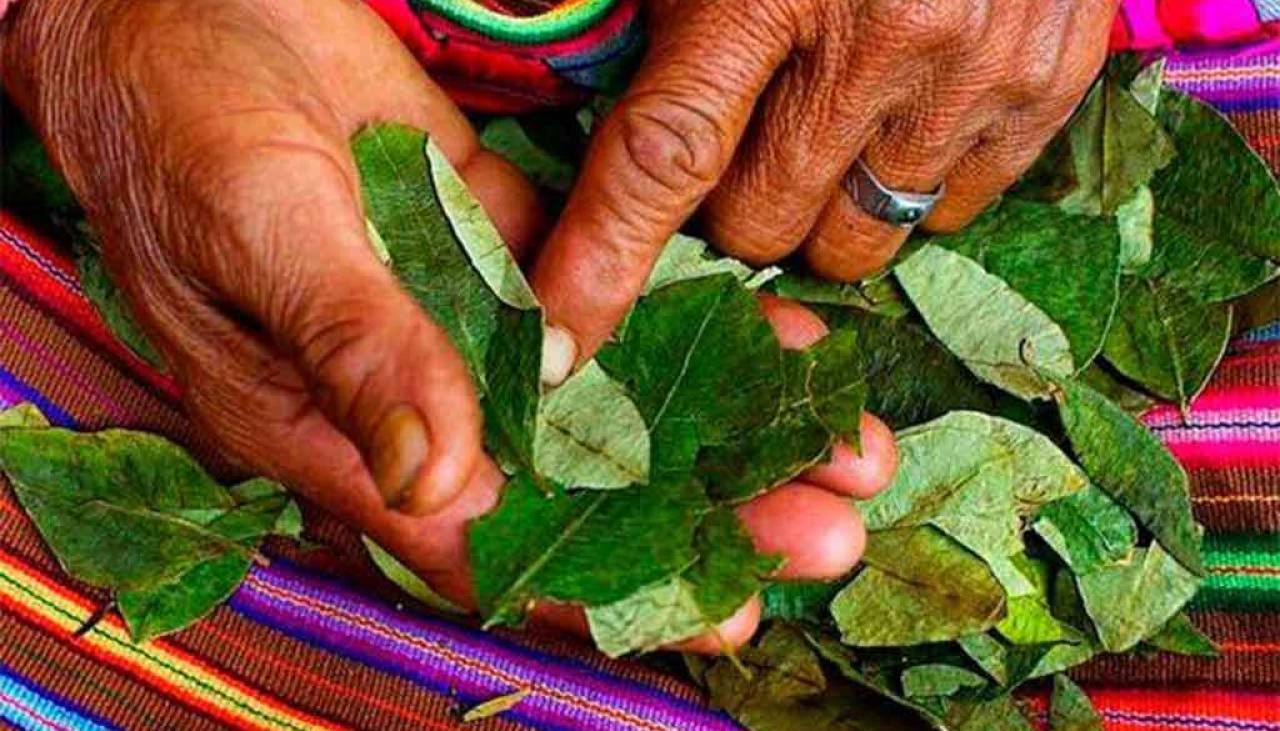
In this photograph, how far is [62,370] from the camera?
0.96m

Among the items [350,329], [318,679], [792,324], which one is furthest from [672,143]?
[318,679]

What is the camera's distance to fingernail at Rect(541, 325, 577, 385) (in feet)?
2.60

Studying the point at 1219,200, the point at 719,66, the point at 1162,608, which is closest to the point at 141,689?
the point at 719,66

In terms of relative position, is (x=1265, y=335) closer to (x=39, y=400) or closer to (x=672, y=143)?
(x=672, y=143)

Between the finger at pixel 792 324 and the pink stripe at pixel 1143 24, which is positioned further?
the pink stripe at pixel 1143 24

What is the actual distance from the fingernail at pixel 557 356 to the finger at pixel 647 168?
0.02 meters

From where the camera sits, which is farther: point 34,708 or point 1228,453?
point 1228,453

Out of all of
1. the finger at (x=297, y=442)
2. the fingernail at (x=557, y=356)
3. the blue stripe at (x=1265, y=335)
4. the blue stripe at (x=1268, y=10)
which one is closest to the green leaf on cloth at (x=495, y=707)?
the finger at (x=297, y=442)

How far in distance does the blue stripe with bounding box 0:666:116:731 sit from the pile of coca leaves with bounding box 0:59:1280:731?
0.17ft

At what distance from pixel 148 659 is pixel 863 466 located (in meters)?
0.36

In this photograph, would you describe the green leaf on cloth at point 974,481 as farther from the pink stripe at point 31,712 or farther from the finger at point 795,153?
the pink stripe at point 31,712

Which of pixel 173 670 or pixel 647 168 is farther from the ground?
pixel 647 168

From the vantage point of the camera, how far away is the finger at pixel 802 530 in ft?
2.68

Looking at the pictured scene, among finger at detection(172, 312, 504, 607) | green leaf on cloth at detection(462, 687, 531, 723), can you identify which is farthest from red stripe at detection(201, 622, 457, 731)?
finger at detection(172, 312, 504, 607)
